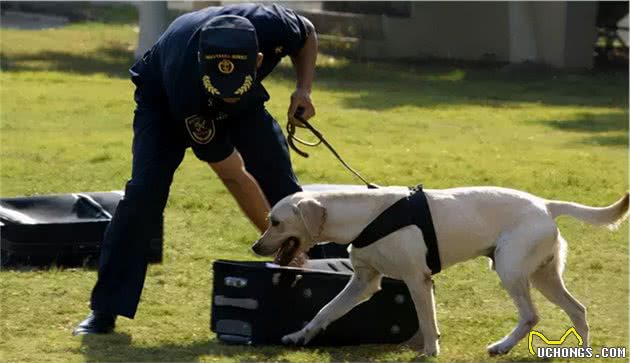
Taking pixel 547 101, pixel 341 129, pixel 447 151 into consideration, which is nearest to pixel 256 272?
pixel 447 151

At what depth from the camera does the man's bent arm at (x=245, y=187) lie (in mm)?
7246

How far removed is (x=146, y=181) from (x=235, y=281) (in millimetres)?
680

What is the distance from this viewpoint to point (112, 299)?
272 inches

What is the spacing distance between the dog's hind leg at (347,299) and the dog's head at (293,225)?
27 cm

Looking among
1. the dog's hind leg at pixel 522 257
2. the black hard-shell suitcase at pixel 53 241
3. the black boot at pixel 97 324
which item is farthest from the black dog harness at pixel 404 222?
the black hard-shell suitcase at pixel 53 241

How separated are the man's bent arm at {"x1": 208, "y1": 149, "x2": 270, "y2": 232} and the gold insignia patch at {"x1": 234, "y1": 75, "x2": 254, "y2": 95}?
2.59ft

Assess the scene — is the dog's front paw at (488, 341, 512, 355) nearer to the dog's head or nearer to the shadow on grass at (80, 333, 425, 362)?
the shadow on grass at (80, 333, 425, 362)

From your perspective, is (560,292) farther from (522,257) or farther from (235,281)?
(235,281)

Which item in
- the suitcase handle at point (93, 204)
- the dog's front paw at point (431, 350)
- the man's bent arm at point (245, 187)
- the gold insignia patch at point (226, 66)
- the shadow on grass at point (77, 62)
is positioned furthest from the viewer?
the shadow on grass at point (77, 62)

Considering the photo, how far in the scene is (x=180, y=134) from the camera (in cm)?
701

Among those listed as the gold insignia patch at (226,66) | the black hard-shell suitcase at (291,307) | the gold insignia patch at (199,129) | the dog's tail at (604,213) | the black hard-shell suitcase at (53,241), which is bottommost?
the black hard-shell suitcase at (53,241)

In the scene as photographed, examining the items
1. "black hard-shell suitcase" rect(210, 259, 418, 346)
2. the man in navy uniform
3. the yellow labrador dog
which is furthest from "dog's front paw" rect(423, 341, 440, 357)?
the man in navy uniform

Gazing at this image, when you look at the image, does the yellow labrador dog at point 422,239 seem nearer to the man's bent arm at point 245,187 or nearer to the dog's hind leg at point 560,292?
the dog's hind leg at point 560,292

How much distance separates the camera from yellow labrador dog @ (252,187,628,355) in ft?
21.1
